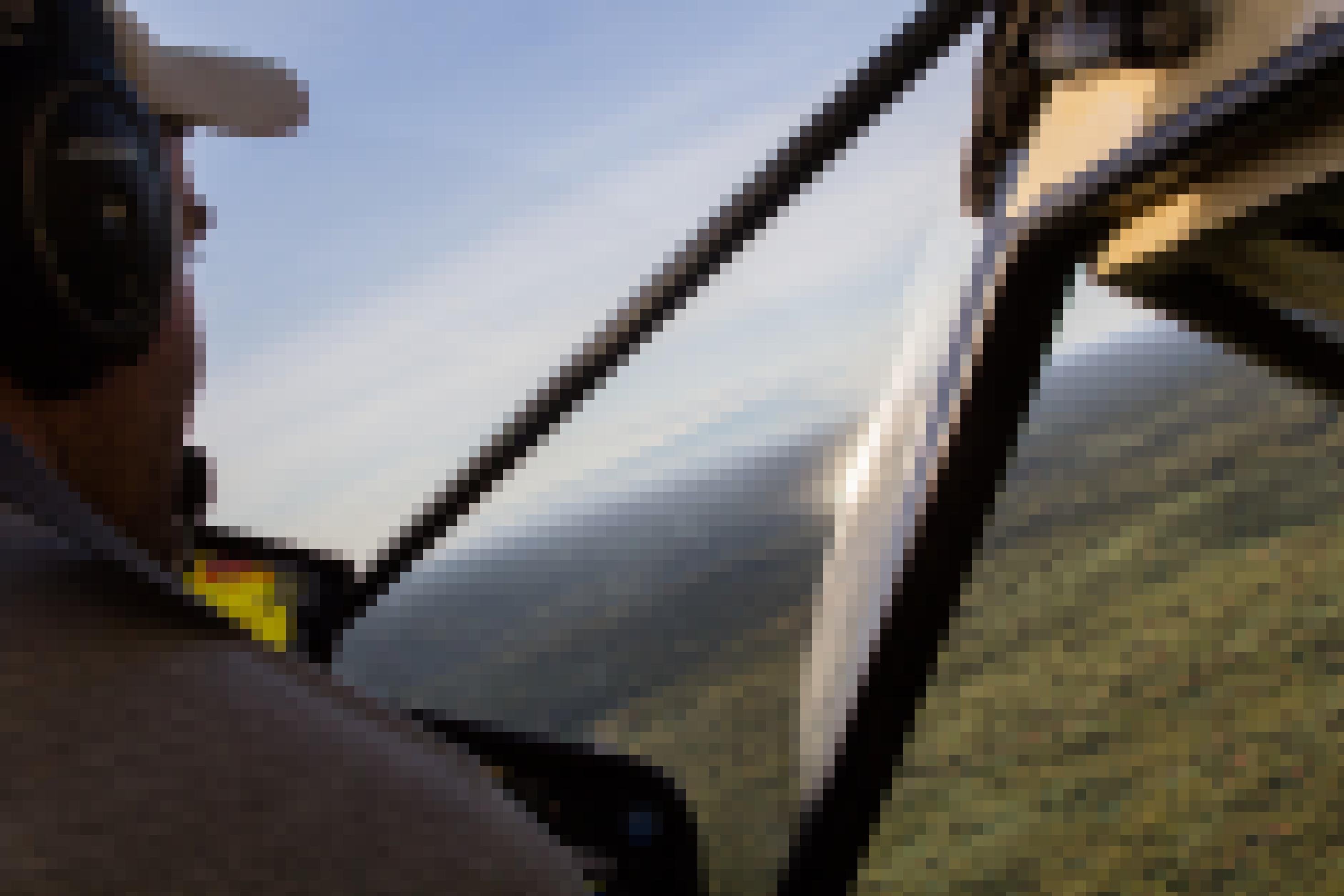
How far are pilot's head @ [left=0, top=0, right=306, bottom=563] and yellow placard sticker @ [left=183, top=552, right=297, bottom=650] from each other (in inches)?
34.9

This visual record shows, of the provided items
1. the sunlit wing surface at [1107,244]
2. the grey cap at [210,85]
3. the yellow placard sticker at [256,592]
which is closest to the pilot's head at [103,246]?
the grey cap at [210,85]

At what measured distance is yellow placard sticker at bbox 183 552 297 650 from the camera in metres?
1.29

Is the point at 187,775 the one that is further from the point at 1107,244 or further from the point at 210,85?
the point at 1107,244

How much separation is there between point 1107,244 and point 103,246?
0.96 meters

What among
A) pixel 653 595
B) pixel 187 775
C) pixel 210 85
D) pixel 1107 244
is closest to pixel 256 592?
pixel 210 85

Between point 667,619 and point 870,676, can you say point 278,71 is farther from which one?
point 667,619

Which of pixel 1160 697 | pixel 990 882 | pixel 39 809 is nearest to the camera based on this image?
pixel 39 809

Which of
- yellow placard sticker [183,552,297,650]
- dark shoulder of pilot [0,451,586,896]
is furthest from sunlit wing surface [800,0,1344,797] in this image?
yellow placard sticker [183,552,297,650]

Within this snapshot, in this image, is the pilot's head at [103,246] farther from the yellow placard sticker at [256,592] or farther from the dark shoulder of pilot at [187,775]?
the yellow placard sticker at [256,592]

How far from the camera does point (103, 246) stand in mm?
402

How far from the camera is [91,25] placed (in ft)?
1.33

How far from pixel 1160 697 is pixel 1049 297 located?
6235 millimetres

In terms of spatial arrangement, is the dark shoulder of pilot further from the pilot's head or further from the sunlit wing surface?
the sunlit wing surface

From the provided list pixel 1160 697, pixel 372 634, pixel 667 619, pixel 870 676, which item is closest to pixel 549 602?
pixel 372 634
